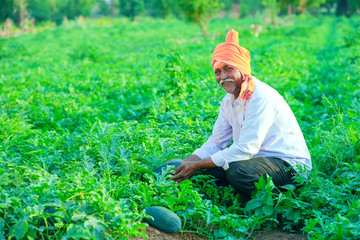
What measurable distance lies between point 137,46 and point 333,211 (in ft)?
54.6

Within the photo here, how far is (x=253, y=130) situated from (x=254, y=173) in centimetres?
39

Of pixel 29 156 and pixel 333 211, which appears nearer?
pixel 333 211

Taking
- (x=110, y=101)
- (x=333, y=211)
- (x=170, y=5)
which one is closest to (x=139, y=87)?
(x=110, y=101)

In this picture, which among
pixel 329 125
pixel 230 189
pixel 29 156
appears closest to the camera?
pixel 230 189

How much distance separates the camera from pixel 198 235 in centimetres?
329

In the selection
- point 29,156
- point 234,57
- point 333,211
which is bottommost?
point 333,211

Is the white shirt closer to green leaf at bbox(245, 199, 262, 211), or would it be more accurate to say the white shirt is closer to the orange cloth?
the orange cloth

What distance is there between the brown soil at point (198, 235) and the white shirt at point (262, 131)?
2.14 ft

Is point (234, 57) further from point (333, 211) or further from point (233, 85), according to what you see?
point (333, 211)

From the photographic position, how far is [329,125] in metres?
5.39

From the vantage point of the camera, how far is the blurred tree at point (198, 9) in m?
22.4

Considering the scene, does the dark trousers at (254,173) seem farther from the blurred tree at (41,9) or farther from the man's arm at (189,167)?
the blurred tree at (41,9)

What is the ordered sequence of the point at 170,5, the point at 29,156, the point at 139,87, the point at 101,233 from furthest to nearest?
the point at 170,5 < the point at 139,87 < the point at 29,156 < the point at 101,233

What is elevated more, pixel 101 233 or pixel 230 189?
pixel 101 233
